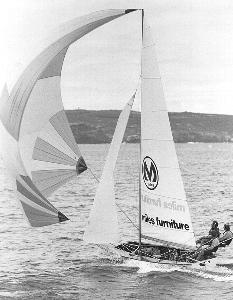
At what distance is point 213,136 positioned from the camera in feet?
150

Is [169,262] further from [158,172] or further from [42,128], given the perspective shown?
[42,128]

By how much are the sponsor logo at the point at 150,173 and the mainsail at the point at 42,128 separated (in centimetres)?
142

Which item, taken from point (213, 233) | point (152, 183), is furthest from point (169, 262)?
point (152, 183)

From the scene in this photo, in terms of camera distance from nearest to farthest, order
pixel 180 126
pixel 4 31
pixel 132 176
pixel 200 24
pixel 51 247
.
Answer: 1. pixel 4 31
2. pixel 200 24
3. pixel 51 247
4. pixel 132 176
5. pixel 180 126

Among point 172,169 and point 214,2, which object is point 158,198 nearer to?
point 172,169

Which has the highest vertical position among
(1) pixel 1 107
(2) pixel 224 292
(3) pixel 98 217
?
(1) pixel 1 107

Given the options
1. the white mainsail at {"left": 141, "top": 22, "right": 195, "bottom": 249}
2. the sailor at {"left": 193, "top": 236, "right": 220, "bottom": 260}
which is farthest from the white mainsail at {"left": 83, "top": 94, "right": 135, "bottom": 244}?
the sailor at {"left": 193, "top": 236, "right": 220, "bottom": 260}

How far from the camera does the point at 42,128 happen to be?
1219cm

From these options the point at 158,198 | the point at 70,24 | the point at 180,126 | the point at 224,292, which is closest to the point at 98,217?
the point at 158,198

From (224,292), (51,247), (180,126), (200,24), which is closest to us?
(224,292)

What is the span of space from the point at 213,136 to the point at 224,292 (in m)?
34.5

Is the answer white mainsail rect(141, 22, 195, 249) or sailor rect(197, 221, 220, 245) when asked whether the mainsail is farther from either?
sailor rect(197, 221, 220, 245)

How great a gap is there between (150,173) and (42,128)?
8.74 ft

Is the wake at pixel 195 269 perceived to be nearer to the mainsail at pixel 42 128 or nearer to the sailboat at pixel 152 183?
the sailboat at pixel 152 183
